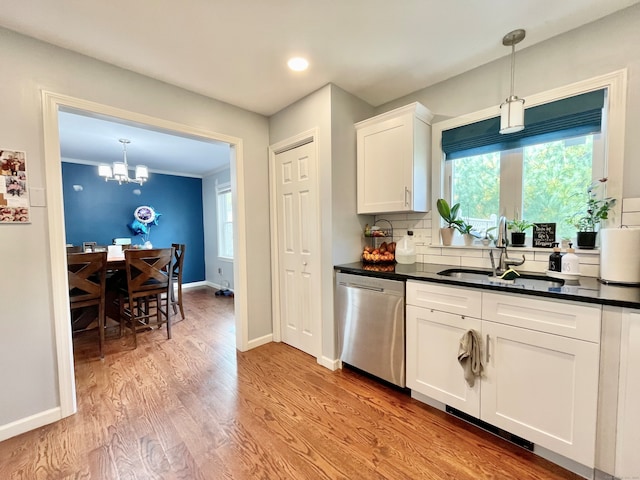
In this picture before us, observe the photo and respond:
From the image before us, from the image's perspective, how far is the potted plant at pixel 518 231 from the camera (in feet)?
6.41

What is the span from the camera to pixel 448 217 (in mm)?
2201

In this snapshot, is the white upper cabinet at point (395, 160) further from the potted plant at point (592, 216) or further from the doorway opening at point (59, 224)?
the doorway opening at point (59, 224)

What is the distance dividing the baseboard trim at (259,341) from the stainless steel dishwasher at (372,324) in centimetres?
94

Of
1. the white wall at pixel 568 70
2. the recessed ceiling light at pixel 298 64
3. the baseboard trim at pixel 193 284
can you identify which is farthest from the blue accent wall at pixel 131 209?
the white wall at pixel 568 70

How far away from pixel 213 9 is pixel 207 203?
186 inches

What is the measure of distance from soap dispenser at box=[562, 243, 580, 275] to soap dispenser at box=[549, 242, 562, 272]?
65 millimetres

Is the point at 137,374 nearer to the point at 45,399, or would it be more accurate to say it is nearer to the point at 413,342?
the point at 45,399

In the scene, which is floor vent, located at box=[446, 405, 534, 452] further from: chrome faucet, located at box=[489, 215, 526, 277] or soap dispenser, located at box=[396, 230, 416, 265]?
soap dispenser, located at box=[396, 230, 416, 265]

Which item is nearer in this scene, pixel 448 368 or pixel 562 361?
pixel 562 361

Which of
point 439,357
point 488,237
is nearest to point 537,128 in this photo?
point 488,237

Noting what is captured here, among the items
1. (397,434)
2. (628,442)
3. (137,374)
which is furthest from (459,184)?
(137,374)

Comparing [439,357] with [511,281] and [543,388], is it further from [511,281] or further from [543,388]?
[511,281]

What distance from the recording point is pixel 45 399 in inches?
68.0

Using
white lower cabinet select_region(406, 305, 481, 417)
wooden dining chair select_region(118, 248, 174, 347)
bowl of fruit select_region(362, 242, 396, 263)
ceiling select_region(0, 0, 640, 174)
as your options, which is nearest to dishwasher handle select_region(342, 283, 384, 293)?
white lower cabinet select_region(406, 305, 481, 417)
